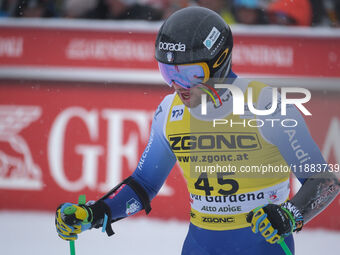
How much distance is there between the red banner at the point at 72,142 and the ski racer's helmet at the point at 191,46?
10.1 feet

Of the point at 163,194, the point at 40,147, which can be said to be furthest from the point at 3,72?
the point at 163,194

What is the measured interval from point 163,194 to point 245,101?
3.18 m

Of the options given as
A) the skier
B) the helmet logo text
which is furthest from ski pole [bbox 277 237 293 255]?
the helmet logo text

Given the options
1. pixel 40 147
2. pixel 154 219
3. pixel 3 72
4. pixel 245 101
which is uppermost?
pixel 245 101

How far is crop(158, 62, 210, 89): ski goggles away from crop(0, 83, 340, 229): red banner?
10.2 ft

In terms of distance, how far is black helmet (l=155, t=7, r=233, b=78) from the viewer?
9.58ft

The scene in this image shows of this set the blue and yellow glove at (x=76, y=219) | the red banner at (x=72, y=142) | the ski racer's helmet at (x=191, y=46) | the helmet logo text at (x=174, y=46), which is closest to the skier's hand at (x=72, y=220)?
the blue and yellow glove at (x=76, y=219)

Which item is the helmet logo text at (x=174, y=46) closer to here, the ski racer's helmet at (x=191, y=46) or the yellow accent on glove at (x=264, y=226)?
the ski racer's helmet at (x=191, y=46)

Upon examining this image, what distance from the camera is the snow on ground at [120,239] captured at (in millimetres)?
5430

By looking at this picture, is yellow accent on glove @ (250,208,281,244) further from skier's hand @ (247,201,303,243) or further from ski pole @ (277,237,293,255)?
ski pole @ (277,237,293,255)

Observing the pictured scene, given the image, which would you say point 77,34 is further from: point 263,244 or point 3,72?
point 263,244

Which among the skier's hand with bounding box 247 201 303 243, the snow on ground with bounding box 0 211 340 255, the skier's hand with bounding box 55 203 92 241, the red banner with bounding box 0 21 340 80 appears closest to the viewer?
the skier's hand with bounding box 247 201 303 243

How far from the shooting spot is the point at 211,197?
10.2 ft

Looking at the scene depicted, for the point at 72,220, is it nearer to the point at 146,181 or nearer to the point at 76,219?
the point at 76,219
